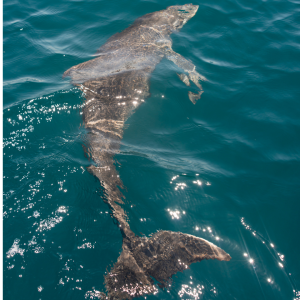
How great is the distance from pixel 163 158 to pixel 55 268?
3880 millimetres

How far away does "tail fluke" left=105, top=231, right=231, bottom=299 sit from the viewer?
4.20 meters

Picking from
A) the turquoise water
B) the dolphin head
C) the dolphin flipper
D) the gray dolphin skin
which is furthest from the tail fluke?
the dolphin head

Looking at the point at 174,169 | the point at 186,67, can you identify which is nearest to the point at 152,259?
the point at 174,169

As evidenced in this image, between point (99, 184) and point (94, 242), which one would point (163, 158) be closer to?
point (99, 184)

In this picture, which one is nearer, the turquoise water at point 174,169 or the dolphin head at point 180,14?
the turquoise water at point 174,169

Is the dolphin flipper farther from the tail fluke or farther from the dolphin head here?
the tail fluke

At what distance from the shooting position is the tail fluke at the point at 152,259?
165 inches

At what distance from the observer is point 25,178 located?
5.71m

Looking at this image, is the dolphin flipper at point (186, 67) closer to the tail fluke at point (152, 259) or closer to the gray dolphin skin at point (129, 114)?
the gray dolphin skin at point (129, 114)

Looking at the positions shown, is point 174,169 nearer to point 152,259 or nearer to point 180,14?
point 152,259

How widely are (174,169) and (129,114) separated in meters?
2.78

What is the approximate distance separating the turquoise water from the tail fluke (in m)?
0.21

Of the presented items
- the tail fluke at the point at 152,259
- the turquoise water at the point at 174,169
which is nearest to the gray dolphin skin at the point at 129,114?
the tail fluke at the point at 152,259

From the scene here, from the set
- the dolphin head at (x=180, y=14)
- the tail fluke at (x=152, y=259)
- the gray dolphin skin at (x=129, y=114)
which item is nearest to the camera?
the tail fluke at (x=152, y=259)
